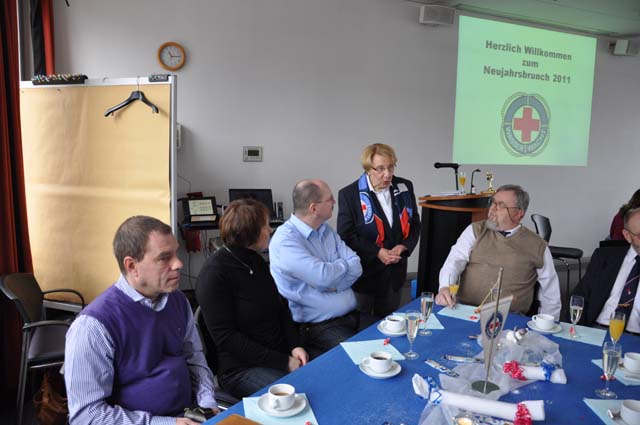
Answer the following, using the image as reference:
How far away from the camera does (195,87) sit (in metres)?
4.60

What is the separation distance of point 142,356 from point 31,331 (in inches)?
56.5

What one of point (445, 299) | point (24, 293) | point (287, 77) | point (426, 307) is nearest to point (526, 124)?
point (287, 77)

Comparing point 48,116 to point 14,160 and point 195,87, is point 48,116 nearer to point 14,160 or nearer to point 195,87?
point 14,160

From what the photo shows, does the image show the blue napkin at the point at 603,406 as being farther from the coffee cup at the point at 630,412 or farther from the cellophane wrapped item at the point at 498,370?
the cellophane wrapped item at the point at 498,370

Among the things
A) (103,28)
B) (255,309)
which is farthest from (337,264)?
(103,28)

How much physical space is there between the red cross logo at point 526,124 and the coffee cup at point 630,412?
5550 mm

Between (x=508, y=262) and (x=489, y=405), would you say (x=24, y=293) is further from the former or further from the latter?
(x=508, y=262)

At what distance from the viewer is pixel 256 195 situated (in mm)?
4676

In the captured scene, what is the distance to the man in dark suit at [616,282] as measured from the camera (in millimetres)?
2291

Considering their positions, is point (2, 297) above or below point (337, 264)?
below

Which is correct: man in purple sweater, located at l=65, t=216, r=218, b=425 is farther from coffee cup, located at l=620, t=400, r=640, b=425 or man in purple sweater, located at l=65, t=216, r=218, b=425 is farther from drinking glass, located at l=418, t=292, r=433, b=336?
coffee cup, located at l=620, t=400, r=640, b=425

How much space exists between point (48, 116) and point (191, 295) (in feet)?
7.13

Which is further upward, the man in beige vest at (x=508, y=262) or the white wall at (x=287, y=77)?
the white wall at (x=287, y=77)

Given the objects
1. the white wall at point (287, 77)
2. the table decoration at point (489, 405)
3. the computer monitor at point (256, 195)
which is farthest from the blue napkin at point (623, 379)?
the white wall at point (287, 77)
